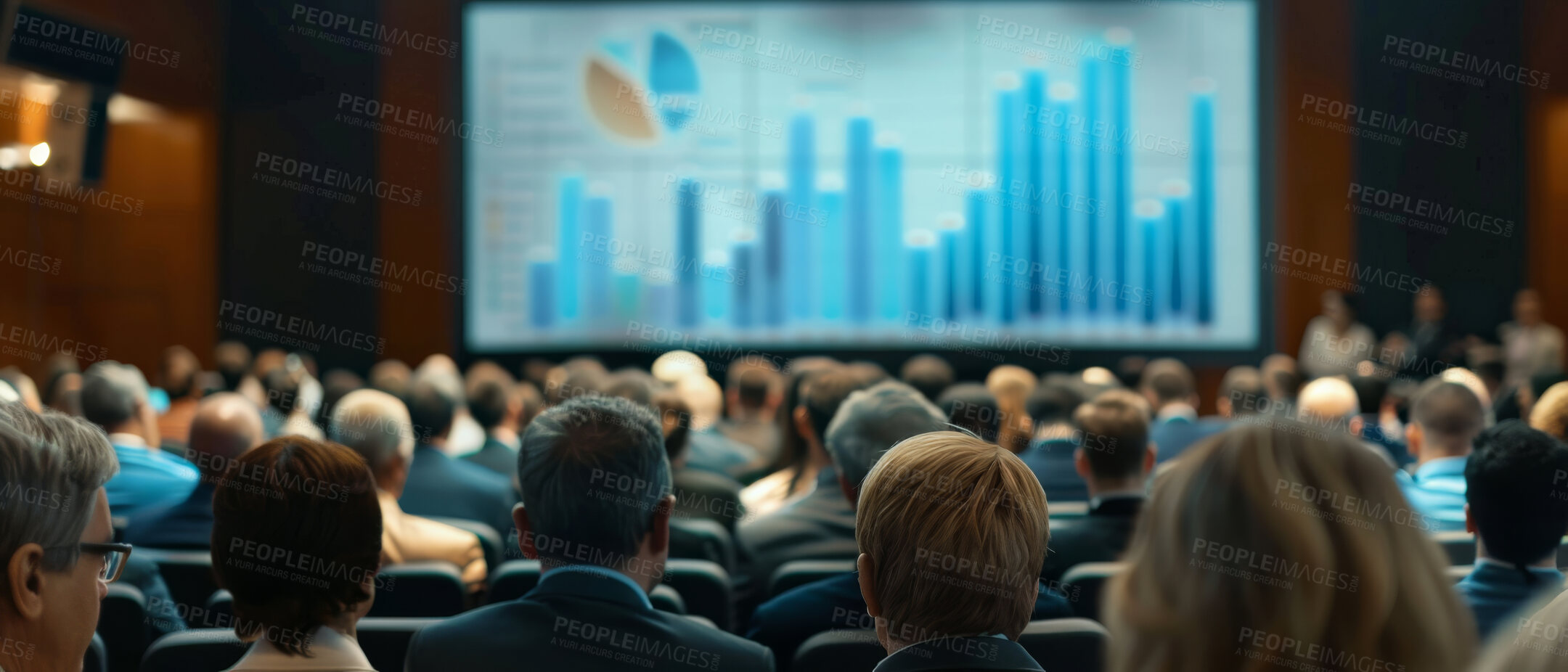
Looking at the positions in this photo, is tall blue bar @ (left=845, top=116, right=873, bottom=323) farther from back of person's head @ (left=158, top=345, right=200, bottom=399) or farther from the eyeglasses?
the eyeglasses

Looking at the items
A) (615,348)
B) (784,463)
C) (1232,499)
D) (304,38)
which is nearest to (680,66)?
(615,348)

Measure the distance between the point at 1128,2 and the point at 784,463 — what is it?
238 inches

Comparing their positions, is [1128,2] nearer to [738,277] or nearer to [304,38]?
[738,277]

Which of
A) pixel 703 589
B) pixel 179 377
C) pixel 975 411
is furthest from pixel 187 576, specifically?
pixel 179 377

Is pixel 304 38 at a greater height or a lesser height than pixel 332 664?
greater

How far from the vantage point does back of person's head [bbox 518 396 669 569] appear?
6.15ft

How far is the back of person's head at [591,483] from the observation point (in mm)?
1874

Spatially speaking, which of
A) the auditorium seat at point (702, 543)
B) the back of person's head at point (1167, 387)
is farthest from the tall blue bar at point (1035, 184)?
the auditorium seat at point (702, 543)

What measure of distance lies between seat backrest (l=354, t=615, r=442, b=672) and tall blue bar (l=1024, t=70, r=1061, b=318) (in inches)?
293

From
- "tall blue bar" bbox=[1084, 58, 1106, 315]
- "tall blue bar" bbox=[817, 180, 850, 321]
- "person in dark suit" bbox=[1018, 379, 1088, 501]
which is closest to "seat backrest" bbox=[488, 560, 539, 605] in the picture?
"person in dark suit" bbox=[1018, 379, 1088, 501]

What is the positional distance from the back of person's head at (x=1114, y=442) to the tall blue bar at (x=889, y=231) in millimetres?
5971

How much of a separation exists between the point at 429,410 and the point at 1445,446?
2.94 metres

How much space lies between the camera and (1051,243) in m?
9.01

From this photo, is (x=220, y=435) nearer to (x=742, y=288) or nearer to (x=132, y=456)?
(x=132, y=456)
